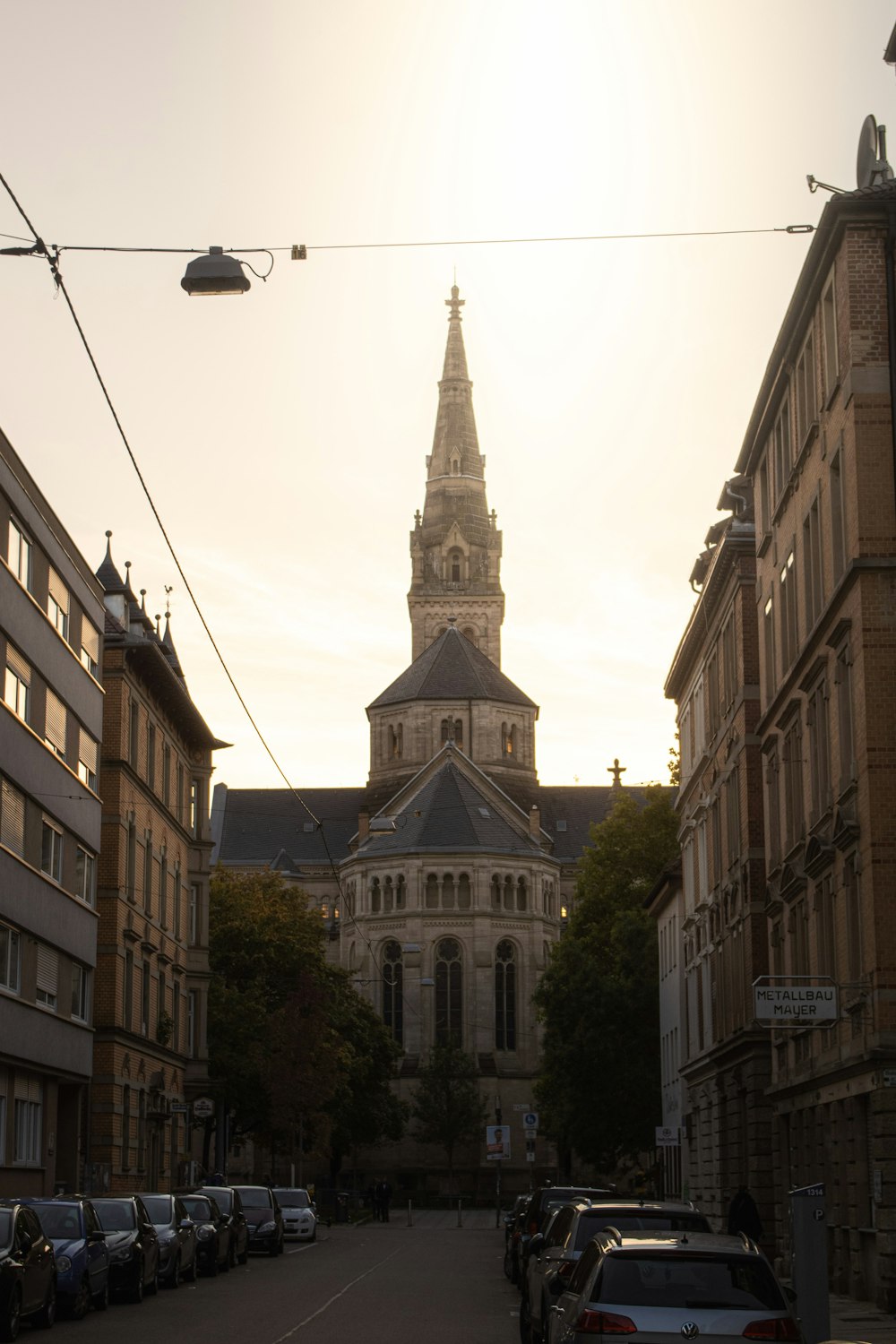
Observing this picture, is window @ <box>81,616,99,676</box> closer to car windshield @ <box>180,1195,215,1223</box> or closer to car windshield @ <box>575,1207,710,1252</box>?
car windshield @ <box>180,1195,215,1223</box>

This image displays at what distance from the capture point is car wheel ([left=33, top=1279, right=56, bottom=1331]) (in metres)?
19.8

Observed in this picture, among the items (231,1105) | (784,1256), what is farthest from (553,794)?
(784,1256)

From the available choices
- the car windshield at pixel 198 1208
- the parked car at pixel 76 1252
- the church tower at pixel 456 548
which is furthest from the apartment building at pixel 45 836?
the church tower at pixel 456 548

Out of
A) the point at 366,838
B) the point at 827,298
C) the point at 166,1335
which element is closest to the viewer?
the point at 166,1335

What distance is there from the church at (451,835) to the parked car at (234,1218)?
50103mm

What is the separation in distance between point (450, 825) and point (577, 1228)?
3375 inches

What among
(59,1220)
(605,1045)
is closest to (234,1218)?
(59,1220)

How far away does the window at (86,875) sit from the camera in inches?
1513

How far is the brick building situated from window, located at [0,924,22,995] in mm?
7852

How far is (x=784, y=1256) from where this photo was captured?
1124 inches

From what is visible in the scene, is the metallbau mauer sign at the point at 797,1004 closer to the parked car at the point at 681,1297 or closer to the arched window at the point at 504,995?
→ the parked car at the point at 681,1297

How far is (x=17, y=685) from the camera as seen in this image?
108 feet

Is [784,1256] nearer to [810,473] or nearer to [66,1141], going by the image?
[810,473]

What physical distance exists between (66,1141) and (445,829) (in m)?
62.7
